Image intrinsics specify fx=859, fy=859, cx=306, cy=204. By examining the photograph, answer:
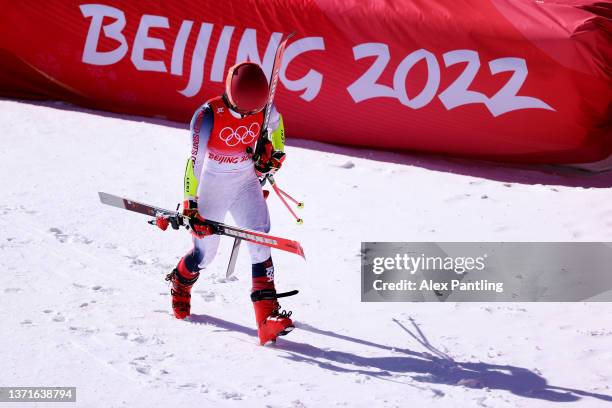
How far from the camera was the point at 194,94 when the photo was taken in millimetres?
10414

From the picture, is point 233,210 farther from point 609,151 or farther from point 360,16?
point 609,151

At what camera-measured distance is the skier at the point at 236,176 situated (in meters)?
5.54

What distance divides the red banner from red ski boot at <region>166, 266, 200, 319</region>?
4319mm

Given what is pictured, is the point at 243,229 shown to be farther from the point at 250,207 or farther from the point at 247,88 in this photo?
the point at 247,88

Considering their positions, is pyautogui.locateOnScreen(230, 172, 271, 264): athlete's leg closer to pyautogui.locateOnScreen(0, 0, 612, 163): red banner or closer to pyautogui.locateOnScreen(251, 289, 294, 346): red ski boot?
pyautogui.locateOnScreen(251, 289, 294, 346): red ski boot

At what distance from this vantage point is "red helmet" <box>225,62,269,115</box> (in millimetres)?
5453

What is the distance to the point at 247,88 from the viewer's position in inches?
215

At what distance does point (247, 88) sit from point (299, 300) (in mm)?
1821

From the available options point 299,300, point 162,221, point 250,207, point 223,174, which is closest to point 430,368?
point 299,300

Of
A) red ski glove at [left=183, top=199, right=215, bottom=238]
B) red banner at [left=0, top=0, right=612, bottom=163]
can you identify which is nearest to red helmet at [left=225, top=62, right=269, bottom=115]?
red ski glove at [left=183, top=199, right=215, bottom=238]

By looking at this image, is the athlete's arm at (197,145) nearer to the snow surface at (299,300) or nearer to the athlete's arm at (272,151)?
the athlete's arm at (272,151)

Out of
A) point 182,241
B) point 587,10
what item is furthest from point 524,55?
point 182,241

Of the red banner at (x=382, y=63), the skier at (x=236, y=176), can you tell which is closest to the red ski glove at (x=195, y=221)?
the skier at (x=236, y=176)

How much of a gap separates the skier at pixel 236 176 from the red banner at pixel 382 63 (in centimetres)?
394
